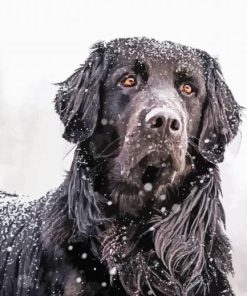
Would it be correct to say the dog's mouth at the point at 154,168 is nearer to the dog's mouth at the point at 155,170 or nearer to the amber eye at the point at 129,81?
the dog's mouth at the point at 155,170

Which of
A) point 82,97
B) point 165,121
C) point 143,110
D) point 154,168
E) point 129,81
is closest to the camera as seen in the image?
point 165,121

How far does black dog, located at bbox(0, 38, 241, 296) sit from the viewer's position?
4375mm

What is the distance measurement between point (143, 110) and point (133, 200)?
26.8 inches

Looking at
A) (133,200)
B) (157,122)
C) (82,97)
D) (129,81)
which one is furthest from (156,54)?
(133,200)

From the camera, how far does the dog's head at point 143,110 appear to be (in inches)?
165

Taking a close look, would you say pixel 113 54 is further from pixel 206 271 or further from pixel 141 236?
pixel 206 271

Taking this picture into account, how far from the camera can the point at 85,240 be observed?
4.44 m

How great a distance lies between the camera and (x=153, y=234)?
14.7 feet

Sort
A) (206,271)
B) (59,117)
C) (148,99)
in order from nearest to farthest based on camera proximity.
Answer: (148,99), (206,271), (59,117)

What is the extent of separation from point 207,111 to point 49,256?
1.55 meters

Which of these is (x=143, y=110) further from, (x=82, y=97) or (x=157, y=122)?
(x=82, y=97)

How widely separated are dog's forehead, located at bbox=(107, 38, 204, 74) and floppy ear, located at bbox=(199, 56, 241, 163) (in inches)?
6.1

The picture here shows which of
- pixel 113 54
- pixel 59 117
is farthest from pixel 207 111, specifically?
pixel 59 117

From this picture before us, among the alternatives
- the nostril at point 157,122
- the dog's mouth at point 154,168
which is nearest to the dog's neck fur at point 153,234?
the dog's mouth at point 154,168
